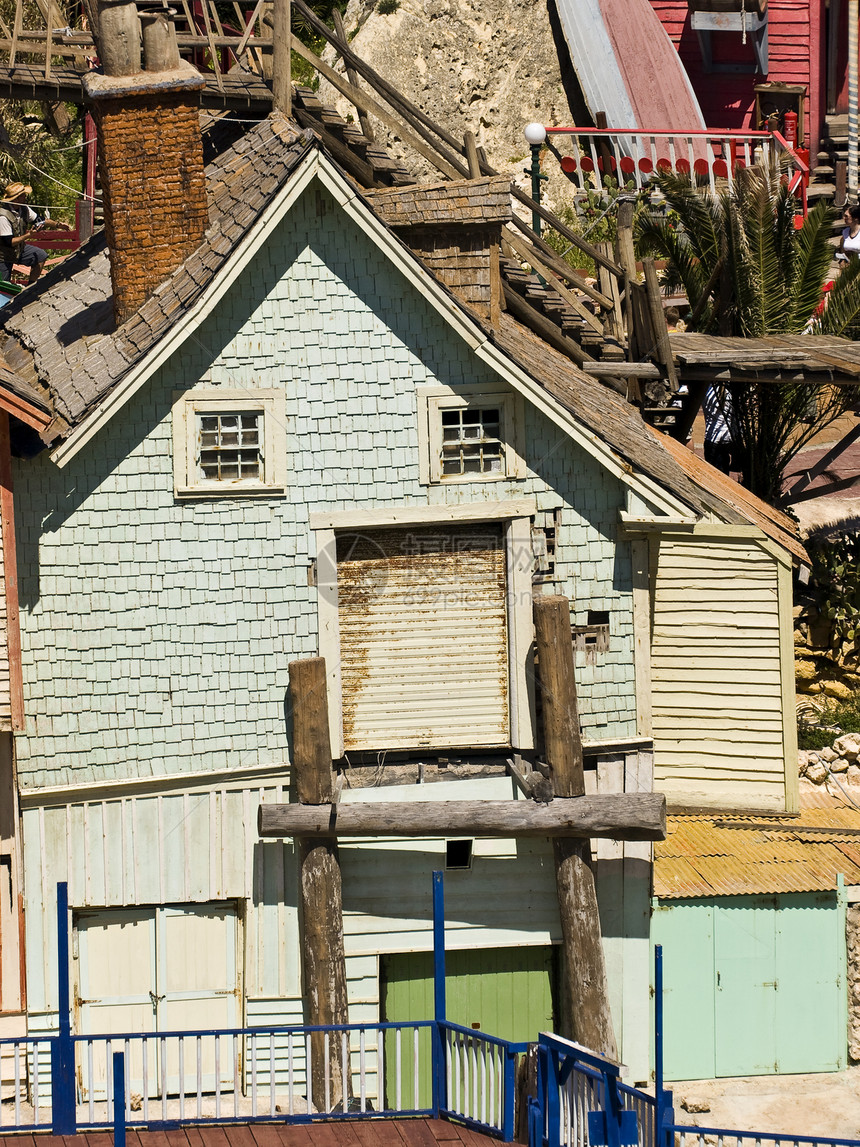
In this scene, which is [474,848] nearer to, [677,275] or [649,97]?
[677,275]

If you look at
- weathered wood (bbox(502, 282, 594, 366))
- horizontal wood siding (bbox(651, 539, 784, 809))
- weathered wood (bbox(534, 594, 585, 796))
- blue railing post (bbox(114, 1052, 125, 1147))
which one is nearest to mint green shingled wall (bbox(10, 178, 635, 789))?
weathered wood (bbox(534, 594, 585, 796))

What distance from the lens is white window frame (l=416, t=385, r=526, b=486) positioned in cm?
1669

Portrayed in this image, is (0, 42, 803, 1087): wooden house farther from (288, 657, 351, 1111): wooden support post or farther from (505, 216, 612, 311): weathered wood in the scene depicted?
(505, 216, 612, 311): weathered wood

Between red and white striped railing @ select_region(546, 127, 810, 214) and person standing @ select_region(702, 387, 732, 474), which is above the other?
red and white striped railing @ select_region(546, 127, 810, 214)

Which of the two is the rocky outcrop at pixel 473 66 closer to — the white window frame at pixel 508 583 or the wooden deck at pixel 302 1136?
the white window frame at pixel 508 583

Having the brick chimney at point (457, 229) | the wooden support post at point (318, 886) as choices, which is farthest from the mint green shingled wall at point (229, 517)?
the brick chimney at point (457, 229)

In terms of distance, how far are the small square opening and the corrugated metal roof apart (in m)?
2.65

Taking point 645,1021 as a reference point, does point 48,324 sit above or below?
above

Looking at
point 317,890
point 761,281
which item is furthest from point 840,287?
point 317,890

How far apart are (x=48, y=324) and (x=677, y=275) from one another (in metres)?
10.8

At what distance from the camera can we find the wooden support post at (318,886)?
16547 mm

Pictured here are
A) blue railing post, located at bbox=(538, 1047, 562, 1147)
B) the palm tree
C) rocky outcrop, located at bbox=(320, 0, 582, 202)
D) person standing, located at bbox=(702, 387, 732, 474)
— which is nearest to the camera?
blue railing post, located at bbox=(538, 1047, 562, 1147)

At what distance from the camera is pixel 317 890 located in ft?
54.6

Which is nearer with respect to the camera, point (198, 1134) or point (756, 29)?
point (198, 1134)
